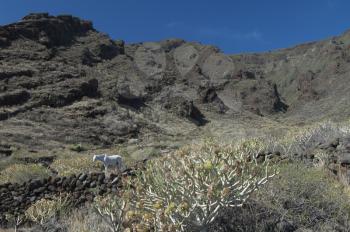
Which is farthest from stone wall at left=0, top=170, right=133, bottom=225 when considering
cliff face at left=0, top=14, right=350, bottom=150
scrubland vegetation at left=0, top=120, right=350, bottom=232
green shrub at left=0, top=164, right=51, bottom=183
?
cliff face at left=0, top=14, right=350, bottom=150

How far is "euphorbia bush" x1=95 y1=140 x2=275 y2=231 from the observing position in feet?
17.2

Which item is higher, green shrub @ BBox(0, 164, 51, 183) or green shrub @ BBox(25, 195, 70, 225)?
green shrub @ BBox(25, 195, 70, 225)

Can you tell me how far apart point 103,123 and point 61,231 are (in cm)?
3342

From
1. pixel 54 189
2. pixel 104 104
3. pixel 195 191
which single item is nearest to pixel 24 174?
pixel 54 189

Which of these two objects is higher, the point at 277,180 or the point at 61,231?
the point at 277,180

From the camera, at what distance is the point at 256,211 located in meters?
6.12

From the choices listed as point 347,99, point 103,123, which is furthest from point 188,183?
point 347,99

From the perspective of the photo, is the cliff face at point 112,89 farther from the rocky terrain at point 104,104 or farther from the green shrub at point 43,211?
the green shrub at point 43,211

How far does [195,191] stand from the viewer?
5.40 m

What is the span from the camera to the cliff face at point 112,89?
3889cm

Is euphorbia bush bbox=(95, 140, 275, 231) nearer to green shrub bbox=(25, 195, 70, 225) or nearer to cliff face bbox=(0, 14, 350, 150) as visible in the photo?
green shrub bbox=(25, 195, 70, 225)

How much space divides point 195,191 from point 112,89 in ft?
146

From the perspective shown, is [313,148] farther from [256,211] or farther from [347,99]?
[347,99]

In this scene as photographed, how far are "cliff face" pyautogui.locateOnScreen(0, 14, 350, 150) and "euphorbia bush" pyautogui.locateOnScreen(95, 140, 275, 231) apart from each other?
1074 inches
